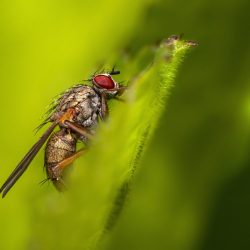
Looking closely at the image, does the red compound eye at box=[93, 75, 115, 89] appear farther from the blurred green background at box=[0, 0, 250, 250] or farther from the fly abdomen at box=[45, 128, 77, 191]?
the blurred green background at box=[0, 0, 250, 250]

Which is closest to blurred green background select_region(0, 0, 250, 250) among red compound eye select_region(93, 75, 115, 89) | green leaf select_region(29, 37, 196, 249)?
green leaf select_region(29, 37, 196, 249)

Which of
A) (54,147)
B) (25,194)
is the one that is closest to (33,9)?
(25,194)

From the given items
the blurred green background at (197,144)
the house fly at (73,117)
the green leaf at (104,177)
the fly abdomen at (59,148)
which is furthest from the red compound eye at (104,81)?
the green leaf at (104,177)

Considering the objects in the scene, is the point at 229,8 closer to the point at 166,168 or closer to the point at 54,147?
the point at 166,168

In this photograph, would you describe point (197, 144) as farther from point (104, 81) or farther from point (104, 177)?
point (104, 81)

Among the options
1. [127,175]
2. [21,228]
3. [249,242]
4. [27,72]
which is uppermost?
[27,72]

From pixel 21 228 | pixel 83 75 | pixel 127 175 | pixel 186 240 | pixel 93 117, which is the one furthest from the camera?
pixel 93 117

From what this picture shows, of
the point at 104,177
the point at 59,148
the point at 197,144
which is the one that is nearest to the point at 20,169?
the point at 59,148

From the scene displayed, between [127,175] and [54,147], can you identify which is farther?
[54,147]
